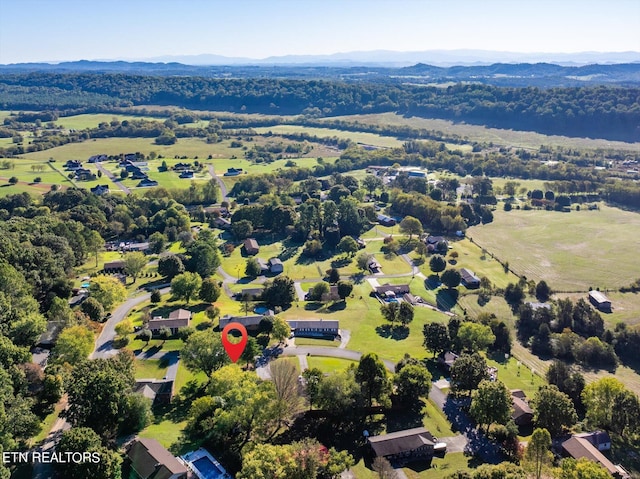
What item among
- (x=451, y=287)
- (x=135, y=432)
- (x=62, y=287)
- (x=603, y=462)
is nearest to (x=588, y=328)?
(x=451, y=287)

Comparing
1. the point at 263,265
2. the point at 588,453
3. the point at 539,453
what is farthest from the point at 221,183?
the point at 588,453

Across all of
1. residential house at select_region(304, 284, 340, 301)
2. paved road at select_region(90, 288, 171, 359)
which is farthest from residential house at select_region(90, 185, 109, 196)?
A: residential house at select_region(304, 284, 340, 301)

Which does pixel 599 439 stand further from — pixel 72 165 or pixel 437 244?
pixel 72 165

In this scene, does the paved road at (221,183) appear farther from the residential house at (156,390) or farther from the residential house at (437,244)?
the residential house at (156,390)

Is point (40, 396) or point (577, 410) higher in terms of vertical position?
point (40, 396)

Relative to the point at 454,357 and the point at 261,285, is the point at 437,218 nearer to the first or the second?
the point at 261,285

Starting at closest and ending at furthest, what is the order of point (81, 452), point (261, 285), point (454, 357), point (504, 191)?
point (81, 452) → point (454, 357) → point (261, 285) → point (504, 191)
